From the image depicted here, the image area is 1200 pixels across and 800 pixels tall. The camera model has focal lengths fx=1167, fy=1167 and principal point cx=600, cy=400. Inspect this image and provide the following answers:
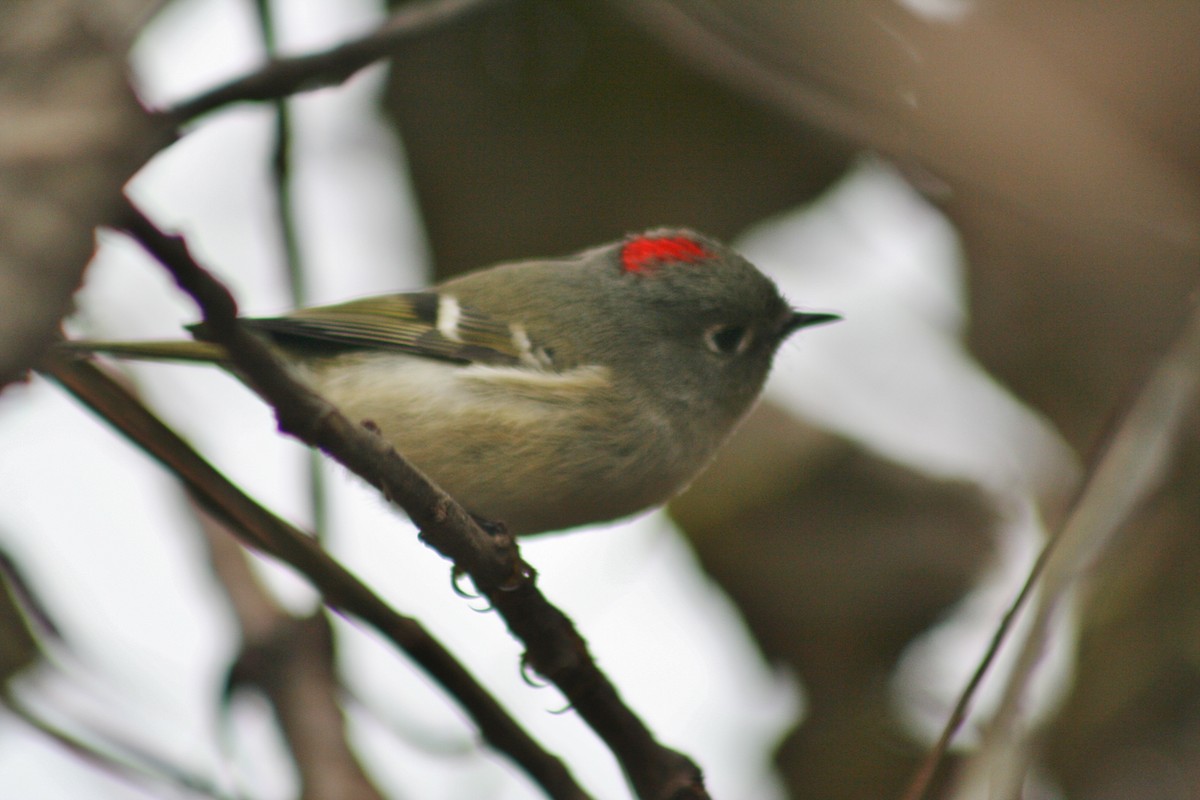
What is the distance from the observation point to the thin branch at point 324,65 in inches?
58.2

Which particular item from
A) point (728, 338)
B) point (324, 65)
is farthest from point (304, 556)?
point (728, 338)

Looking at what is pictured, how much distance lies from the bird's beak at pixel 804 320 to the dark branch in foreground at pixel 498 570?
136cm

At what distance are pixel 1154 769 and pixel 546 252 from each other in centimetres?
266

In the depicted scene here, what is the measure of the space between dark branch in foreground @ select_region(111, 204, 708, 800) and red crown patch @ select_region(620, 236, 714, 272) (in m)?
1.40

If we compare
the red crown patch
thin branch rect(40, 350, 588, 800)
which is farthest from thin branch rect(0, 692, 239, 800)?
the red crown patch

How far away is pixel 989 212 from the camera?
3477 mm

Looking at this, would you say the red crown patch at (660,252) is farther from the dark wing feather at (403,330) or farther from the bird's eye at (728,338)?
the dark wing feather at (403,330)

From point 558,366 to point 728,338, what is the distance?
1.77 ft

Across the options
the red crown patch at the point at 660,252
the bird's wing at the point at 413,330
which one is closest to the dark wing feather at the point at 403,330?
the bird's wing at the point at 413,330

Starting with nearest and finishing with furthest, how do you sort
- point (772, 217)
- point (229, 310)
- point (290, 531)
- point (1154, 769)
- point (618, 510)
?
point (229, 310) → point (290, 531) → point (1154, 769) → point (618, 510) → point (772, 217)

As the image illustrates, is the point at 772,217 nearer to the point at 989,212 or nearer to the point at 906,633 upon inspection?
the point at 989,212

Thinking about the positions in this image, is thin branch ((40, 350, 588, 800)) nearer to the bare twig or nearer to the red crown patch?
the bare twig

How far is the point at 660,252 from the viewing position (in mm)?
3393

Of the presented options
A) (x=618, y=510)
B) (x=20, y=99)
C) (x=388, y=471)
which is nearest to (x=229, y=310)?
(x=388, y=471)
